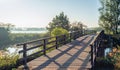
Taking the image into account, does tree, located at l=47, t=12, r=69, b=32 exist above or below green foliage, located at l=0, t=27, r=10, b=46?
above

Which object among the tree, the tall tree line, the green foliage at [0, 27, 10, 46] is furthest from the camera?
the green foliage at [0, 27, 10, 46]

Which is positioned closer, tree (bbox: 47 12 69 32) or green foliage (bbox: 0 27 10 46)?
tree (bbox: 47 12 69 32)

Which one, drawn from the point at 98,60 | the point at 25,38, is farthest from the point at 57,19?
the point at 98,60

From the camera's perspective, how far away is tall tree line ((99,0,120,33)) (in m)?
58.8

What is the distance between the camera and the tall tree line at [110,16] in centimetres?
5878

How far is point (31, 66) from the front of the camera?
11.5 meters

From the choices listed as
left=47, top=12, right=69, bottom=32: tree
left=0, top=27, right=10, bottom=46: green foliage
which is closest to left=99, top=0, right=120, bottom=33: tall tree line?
left=47, top=12, right=69, bottom=32: tree

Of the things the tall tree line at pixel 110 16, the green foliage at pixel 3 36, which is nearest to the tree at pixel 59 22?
the tall tree line at pixel 110 16

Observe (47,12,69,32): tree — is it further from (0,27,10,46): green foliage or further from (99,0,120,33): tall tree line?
(0,27,10,46): green foliage

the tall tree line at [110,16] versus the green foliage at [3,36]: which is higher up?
the tall tree line at [110,16]

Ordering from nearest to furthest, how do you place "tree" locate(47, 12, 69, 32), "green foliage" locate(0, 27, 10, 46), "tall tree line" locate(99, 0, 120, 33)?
"tall tree line" locate(99, 0, 120, 33) → "tree" locate(47, 12, 69, 32) → "green foliage" locate(0, 27, 10, 46)

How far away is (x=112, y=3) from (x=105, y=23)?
207 inches

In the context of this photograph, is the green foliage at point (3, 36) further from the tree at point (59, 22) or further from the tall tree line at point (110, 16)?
the tall tree line at point (110, 16)

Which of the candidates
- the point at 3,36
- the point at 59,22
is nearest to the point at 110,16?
the point at 59,22
